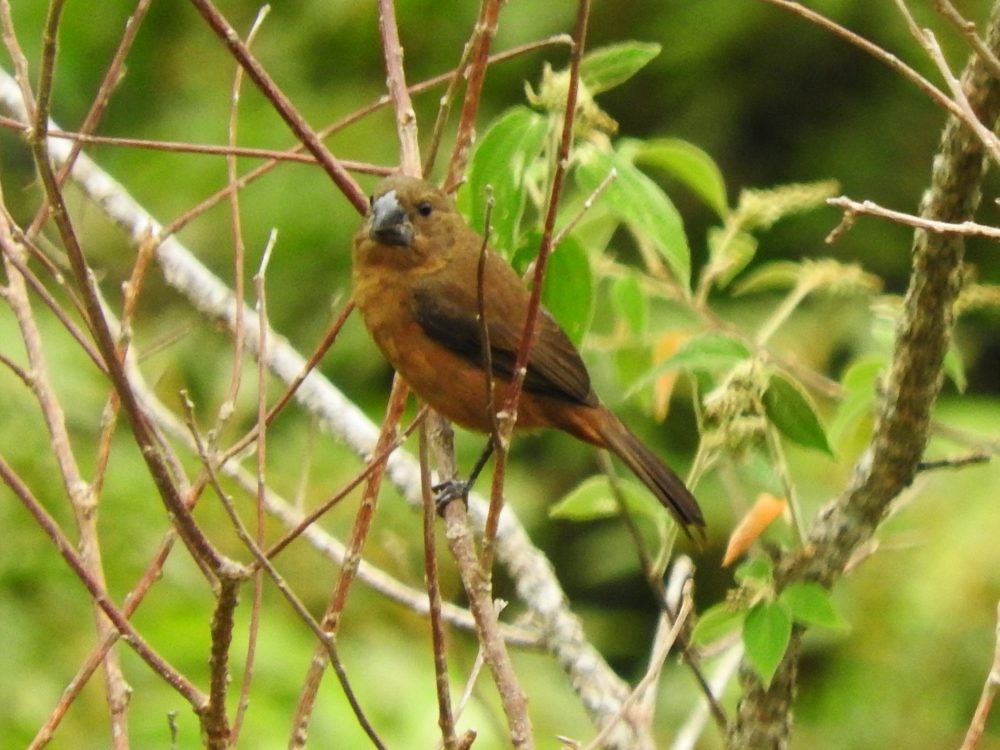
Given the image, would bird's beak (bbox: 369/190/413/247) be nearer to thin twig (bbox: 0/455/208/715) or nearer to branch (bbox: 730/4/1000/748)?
branch (bbox: 730/4/1000/748)

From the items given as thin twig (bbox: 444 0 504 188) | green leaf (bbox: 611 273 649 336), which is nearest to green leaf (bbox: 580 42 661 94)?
thin twig (bbox: 444 0 504 188)

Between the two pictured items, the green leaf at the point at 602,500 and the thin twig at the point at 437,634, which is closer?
the thin twig at the point at 437,634

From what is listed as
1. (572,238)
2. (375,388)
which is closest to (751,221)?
(572,238)

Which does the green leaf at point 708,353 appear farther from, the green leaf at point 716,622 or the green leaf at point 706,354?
the green leaf at point 716,622

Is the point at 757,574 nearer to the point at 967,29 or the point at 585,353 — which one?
the point at 967,29

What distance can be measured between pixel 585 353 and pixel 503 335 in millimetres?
626

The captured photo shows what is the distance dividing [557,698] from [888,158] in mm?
2725

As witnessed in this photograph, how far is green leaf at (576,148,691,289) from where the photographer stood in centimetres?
236

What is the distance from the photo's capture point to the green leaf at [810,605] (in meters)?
2.27

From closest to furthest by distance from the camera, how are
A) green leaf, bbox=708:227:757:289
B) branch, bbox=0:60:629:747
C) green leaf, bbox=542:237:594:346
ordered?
green leaf, bbox=542:237:594:346 → branch, bbox=0:60:629:747 → green leaf, bbox=708:227:757:289

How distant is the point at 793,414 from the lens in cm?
242

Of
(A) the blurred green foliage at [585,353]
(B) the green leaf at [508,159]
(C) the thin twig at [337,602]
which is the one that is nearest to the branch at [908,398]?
(B) the green leaf at [508,159]

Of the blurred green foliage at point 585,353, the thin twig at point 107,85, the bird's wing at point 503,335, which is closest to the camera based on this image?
the thin twig at point 107,85

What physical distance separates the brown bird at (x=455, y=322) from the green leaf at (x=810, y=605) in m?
0.87
